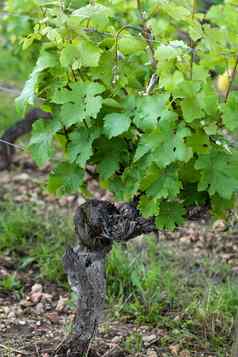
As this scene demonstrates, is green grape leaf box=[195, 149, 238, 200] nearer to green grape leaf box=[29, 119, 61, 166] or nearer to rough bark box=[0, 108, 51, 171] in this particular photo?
green grape leaf box=[29, 119, 61, 166]

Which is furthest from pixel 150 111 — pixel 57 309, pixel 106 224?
pixel 57 309

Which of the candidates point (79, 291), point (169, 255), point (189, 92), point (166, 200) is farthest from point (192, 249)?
point (189, 92)

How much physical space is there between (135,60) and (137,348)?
1.24 metres

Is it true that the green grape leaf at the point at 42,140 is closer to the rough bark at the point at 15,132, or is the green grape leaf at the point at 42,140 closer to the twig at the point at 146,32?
the twig at the point at 146,32

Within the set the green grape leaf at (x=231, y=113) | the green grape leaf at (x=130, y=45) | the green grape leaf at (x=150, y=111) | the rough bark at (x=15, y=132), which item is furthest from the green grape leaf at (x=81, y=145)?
the rough bark at (x=15, y=132)

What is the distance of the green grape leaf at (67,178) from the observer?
7.88 ft

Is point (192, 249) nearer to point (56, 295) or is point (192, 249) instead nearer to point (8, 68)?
point (56, 295)

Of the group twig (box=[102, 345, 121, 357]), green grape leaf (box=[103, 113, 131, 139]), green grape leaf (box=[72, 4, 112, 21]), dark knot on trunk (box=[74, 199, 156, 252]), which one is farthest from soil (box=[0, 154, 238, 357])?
green grape leaf (box=[72, 4, 112, 21])

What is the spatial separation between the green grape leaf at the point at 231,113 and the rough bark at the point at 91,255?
20.8 inches

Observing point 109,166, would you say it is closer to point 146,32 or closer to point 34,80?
point 34,80

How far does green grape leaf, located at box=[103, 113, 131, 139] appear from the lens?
220 cm

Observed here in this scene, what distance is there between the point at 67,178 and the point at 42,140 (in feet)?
0.53

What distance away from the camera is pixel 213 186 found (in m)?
Answer: 2.21

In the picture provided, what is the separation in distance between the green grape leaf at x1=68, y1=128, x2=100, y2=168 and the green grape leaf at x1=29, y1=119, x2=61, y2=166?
64mm
